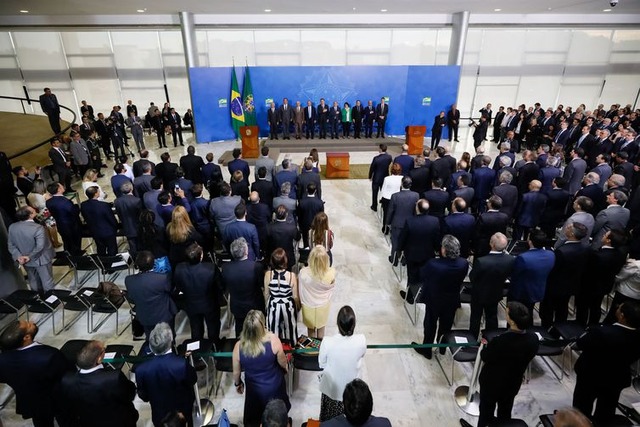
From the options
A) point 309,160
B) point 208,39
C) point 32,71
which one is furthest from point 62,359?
point 32,71

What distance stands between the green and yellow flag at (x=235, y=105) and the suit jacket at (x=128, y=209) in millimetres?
8958

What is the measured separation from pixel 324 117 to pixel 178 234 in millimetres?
10371

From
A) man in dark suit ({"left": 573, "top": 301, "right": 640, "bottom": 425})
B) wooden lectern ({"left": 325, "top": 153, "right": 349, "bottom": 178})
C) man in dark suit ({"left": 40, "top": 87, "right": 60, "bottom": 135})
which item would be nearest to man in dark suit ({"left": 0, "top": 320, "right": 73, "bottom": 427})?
man in dark suit ({"left": 573, "top": 301, "right": 640, "bottom": 425})

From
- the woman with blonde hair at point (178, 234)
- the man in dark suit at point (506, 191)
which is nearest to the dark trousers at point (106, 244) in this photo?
the woman with blonde hair at point (178, 234)

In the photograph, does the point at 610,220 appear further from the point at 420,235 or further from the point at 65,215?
the point at 65,215

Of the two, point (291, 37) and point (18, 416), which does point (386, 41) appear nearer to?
point (291, 37)

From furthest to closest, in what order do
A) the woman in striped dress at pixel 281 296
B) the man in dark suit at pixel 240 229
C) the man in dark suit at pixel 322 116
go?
the man in dark suit at pixel 322 116 → the man in dark suit at pixel 240 229 → the woman in striped dress at pixel 281 296

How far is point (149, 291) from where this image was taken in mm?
3693

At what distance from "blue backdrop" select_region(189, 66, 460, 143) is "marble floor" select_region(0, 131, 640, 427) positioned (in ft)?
29.6

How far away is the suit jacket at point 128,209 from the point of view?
18.5 feet

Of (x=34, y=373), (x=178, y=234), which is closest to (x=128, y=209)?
(x=178, y=234)

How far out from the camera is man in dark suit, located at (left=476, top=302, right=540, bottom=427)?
2.85 metres

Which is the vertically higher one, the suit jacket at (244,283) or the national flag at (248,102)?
the national flag at (248,102)

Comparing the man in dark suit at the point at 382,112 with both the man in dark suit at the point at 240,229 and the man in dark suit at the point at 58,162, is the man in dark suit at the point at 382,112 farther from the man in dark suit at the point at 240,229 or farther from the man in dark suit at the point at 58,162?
the man in dark suit at the point at 240,229
